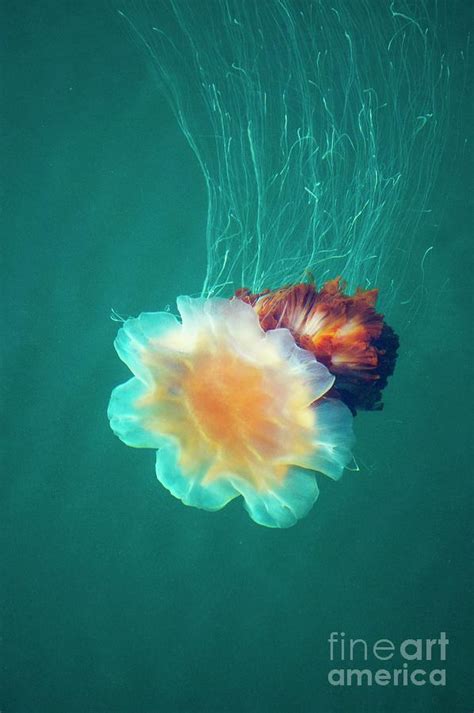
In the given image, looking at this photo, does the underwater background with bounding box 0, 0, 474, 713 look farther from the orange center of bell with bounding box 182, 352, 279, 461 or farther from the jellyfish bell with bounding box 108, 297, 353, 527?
the orange center of bell with bounding box 182, 352, 279, 461

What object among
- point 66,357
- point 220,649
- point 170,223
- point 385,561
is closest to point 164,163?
point 170,223

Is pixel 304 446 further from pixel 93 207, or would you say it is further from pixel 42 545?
pixel 42 545

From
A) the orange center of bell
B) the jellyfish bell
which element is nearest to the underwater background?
the jellyfish bell

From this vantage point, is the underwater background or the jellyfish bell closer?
the jellyfish bell

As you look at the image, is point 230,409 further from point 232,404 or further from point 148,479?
point 148,479

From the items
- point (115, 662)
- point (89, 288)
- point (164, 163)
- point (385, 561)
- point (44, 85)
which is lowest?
point (115, 662)

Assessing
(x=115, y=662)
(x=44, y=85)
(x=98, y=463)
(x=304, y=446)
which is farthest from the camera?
(x=115, y=662)

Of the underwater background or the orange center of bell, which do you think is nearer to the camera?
the orange center of bell
